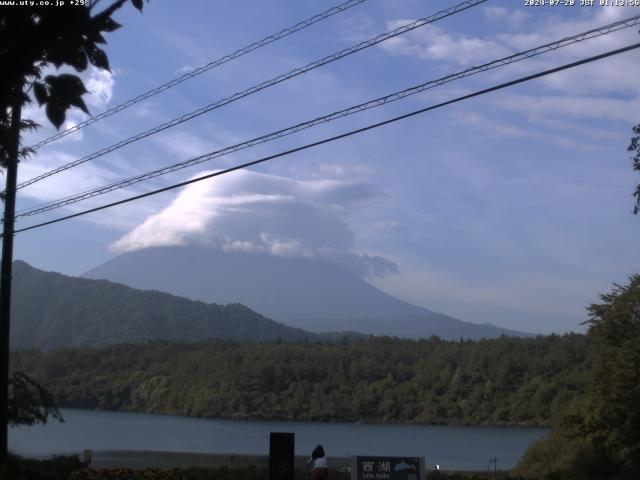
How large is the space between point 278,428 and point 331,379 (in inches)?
708

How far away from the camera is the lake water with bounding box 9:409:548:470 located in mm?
60656

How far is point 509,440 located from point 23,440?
1541 inches

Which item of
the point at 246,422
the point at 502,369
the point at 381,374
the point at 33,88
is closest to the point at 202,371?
the point at 246,422

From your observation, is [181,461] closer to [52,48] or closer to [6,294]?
[6,294]

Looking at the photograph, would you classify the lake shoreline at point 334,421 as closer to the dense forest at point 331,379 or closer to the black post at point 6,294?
the dense forest at point 331,379

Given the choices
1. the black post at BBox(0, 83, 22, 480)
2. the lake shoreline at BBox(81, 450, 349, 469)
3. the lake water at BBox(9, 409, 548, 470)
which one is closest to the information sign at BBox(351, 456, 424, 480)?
the black post at BBox(0, 83, 22, 480)

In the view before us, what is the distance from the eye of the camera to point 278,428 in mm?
89125

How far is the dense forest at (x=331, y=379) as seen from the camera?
8381 centimetres

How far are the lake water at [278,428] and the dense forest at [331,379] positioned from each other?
3.76 meters

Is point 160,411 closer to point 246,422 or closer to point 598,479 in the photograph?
point 246,422

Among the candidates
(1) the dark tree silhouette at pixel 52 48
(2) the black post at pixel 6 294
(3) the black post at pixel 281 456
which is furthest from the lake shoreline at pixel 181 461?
(1) the dark tree silhouette at pixel 52 48

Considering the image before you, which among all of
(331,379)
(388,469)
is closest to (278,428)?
(331,379)

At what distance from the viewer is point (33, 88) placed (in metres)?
5.68

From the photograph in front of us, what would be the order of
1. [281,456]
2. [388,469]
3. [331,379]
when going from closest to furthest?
[388,469] < [281,456] < [331,379]
